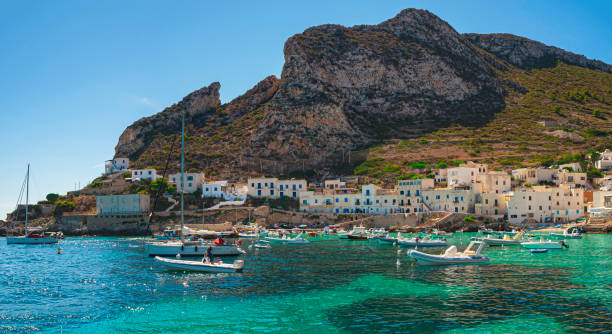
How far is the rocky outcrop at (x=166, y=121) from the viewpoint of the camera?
12875cm

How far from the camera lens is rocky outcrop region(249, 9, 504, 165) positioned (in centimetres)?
12269

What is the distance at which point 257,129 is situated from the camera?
406 feet

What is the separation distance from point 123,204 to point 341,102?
70.6 m

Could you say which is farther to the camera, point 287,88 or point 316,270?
point 287,88

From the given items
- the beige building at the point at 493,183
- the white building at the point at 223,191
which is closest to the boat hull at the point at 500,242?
the beige building at the point at 493,183

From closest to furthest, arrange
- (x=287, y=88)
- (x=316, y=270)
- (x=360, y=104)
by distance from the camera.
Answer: (x=316, y=270), (x=287, y=88), (x=360, y=104)

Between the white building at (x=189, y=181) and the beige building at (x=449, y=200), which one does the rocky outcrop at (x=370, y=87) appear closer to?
the white building at (x=189, y=181)

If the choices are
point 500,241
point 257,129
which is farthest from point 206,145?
point 500,241

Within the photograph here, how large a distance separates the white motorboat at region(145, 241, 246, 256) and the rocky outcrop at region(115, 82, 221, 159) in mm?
89621

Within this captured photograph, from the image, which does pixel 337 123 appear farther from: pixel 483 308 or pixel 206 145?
pixel 483 308

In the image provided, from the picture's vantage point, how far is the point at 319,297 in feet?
82.3

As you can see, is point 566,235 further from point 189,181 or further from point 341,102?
point 341,102

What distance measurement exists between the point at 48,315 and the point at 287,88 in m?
114

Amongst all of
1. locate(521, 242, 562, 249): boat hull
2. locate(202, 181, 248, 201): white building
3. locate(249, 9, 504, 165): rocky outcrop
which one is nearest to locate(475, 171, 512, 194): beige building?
locate(521, 242, 562, 249): boat hull
